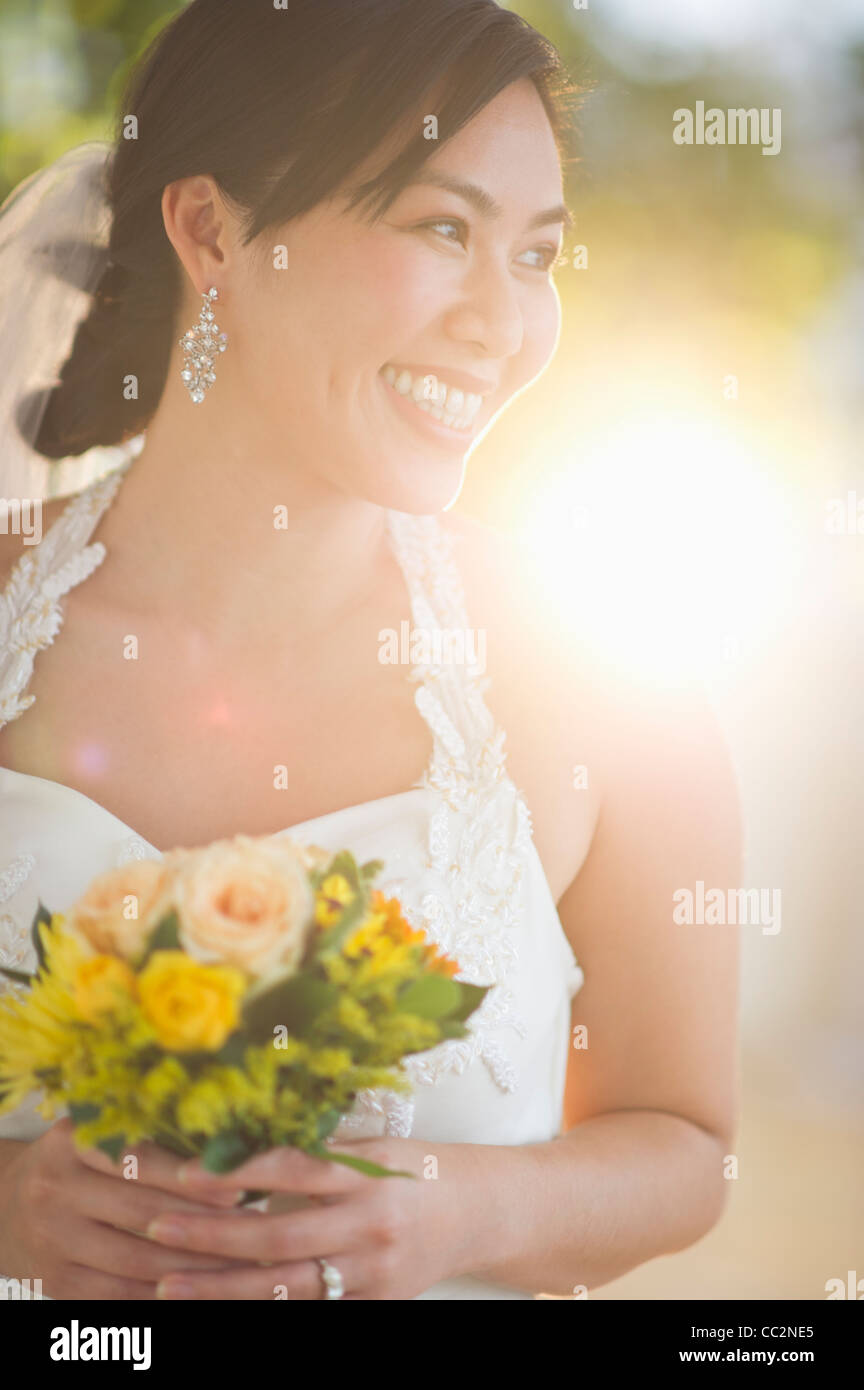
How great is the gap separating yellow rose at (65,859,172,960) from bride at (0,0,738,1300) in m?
0.40

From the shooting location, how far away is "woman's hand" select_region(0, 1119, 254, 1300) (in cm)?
107

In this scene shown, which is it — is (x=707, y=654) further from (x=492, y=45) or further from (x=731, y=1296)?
(x=492, y=45)

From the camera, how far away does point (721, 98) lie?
8.27 feet

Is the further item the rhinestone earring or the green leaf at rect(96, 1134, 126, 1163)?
the rhinestone earring

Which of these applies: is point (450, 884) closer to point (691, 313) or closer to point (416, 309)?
point (416, 309)

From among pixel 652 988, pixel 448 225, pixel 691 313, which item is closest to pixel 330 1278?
pixel 652 988

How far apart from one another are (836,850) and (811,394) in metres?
1.97

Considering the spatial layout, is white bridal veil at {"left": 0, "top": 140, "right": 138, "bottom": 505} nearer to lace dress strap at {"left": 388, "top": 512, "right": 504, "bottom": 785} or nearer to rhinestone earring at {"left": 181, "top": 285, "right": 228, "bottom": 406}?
rhinestone earring at {"left": 181, "top": 285, "right": 228, "bottom": 406}

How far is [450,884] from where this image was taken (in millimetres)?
1378

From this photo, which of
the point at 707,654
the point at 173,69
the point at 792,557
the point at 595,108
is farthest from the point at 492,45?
the point at 707,654

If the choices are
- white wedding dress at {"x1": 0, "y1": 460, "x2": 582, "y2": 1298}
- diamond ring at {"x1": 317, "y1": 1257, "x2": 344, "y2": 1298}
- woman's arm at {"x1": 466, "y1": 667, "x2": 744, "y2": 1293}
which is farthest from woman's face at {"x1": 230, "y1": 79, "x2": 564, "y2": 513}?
diamond ring at {"x1": 317, "y1": 1257, "x2": 344, "y2": 1298}

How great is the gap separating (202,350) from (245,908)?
90cm

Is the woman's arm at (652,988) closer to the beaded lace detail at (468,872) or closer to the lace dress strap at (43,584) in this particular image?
the beaded lace detail at (468,872)

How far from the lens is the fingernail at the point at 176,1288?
1072 mm
